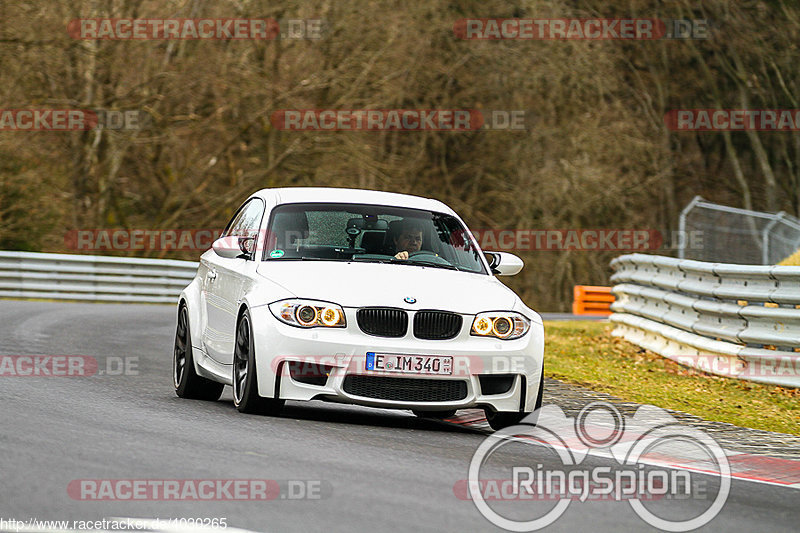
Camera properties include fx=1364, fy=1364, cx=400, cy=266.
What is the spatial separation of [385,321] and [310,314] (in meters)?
0.50

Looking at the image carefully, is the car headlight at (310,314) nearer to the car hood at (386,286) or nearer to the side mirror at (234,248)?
the car hood at (386,286)

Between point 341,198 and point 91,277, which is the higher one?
point 341,198

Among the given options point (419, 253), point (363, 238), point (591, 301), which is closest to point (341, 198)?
point (363, 238)

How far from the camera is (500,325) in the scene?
9359 millimetres

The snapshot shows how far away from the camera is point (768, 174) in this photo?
45500mm

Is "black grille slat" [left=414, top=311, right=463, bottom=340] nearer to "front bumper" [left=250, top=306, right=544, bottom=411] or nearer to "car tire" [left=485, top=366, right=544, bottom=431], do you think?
"front bumper" [left=250, top=306, right=544, bottom=411]

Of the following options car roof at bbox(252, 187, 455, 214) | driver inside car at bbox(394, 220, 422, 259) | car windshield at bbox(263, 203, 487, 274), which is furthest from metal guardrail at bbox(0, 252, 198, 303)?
driver inside car at bbox(394, 220, 422, 259)

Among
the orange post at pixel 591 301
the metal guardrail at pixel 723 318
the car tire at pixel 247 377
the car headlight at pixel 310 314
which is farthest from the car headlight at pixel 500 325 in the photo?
the orange post at pixel 591 301

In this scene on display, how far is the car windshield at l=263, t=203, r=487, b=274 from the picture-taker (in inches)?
400

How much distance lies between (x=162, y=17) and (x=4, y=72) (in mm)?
4301

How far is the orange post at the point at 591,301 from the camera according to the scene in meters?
36.7

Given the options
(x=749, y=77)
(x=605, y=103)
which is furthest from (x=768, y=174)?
(x=605, y=103)

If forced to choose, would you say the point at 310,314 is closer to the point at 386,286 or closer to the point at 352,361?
the point at 352,361

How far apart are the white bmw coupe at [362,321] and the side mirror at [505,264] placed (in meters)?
0.23
